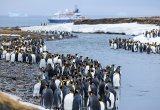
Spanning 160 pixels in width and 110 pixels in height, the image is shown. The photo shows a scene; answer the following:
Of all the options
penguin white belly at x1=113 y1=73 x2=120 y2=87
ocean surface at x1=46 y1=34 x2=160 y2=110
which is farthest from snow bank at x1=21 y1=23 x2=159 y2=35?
penguin white belly at x1=113 y1=73 x2=120 y2=87

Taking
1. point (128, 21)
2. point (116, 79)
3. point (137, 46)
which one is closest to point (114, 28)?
point (128, 21)

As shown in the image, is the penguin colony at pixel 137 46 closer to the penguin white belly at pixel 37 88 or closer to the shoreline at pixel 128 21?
the penguin white belly at pixel 37 88

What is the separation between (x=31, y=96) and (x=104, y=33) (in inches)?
2082

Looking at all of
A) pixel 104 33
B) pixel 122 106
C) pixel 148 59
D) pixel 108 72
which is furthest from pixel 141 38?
pixel 122 106

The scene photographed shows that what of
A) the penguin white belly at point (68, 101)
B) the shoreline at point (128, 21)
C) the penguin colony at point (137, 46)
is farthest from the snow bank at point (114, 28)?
the penguin white belly at point (68, 101)

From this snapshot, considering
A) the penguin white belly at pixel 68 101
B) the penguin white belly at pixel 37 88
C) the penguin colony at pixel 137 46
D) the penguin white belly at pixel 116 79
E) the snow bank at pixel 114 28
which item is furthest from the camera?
the snow bank at pixel 114 28

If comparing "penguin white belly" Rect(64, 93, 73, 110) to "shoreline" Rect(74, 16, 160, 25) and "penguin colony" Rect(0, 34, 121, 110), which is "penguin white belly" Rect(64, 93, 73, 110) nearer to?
"penguin colony" Rect(0, 34, 121, 110)

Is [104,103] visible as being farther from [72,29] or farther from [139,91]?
[72,29]

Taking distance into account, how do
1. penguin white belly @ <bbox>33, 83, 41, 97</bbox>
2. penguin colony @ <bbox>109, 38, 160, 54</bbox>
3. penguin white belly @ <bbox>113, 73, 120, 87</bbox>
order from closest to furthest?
penguin white belly @ <bbox>33, 83, 41, 97</bbox>, penguin white belly @ <bbox>113, 73, 120, 87</bbox>, penguin colony @ <bbox>109, 38, 160, 54</bbox>

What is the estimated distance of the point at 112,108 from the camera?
1513cm

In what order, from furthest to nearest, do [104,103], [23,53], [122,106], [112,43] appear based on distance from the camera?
[112,43]
[23,53]
[122,106]
[104,103]

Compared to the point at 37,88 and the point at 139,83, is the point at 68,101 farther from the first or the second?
the point at 139,83

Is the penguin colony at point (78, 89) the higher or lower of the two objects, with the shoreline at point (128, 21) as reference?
higher

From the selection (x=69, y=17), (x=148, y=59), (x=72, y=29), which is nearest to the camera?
(x=148, y=59)
